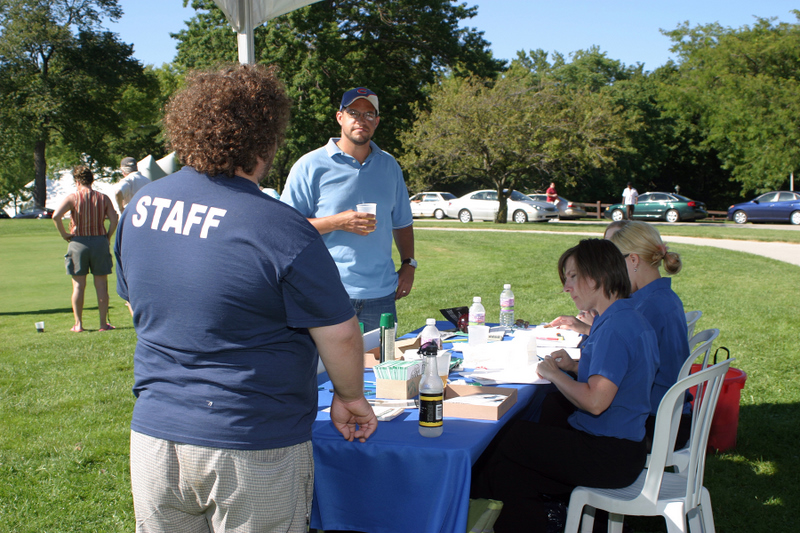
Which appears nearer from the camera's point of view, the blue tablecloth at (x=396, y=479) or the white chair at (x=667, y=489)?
the blue tablecloth at (x=396, y=479)

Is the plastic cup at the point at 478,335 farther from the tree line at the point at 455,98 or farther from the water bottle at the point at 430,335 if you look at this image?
the tree line at the point at 455,98

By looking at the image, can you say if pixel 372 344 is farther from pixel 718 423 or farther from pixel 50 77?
pixel 50 77

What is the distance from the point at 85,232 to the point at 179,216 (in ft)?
20.9

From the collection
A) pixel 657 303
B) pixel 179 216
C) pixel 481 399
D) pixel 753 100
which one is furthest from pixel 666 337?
pixel 753 100

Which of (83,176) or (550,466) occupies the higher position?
(83,176)

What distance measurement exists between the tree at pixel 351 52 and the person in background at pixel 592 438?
24766 mm

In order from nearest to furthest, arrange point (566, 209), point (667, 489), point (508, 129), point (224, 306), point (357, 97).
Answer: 1. point (224, 306)
2. point (667, 489)
3. point (357, 97)
4. point (508, 129)
5. point (566, 209)

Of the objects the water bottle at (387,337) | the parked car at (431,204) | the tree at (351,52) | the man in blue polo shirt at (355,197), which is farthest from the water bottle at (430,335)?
the parked car at (431,204)

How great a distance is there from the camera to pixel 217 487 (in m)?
1.58

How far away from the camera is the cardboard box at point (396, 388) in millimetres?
2441

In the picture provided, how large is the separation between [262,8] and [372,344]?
2.31 meters

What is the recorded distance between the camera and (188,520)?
1679mm

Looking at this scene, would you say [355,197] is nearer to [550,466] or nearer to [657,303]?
[657,303]

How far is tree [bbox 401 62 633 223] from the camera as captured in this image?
24.5 m
